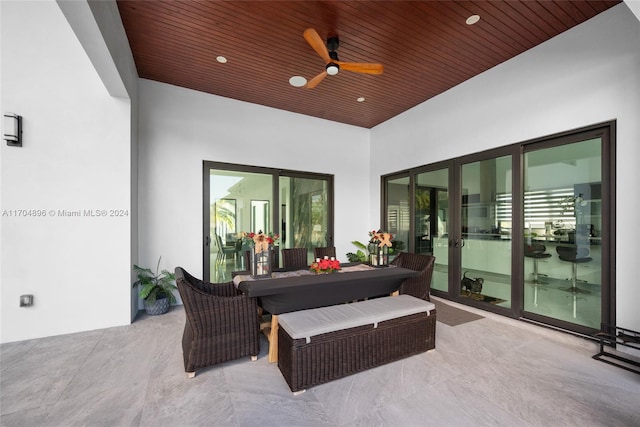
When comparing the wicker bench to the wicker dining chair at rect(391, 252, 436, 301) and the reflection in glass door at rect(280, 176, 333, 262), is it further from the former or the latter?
the reflection in glass door at rect(280, 176, 333, 262)

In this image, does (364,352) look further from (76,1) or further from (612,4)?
(612,4)

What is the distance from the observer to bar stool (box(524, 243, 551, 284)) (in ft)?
11.3

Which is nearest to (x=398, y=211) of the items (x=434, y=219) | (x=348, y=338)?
(x=434, y=219)

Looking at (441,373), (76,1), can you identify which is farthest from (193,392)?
(76,1)

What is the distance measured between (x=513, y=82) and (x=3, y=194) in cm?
652

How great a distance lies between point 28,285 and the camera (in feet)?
9.90

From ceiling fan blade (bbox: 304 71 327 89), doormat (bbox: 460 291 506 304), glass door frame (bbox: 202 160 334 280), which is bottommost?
doormat (bbox: 460 291 506 304)

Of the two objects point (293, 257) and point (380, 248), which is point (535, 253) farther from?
point (293, 257)

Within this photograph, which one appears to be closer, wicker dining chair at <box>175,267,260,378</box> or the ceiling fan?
wicker dining chair at <box>175,267,260,378</box>

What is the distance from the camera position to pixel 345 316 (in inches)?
90.4

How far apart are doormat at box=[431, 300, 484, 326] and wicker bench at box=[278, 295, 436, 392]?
105 centimetres

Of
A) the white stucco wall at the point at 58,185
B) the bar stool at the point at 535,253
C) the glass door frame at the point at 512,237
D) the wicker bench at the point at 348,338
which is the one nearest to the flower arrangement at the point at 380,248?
the wicker bench at the point at 348,338

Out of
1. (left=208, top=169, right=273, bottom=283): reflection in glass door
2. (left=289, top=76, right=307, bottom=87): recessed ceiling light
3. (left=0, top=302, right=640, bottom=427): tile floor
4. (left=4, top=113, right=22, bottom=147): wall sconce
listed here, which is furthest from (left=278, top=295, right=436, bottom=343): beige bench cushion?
(left=4, top=113, right=22, bottom=147): wall sconce

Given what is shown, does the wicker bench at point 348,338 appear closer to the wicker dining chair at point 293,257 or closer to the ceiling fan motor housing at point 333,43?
the wicker dining chair at point 293,257
